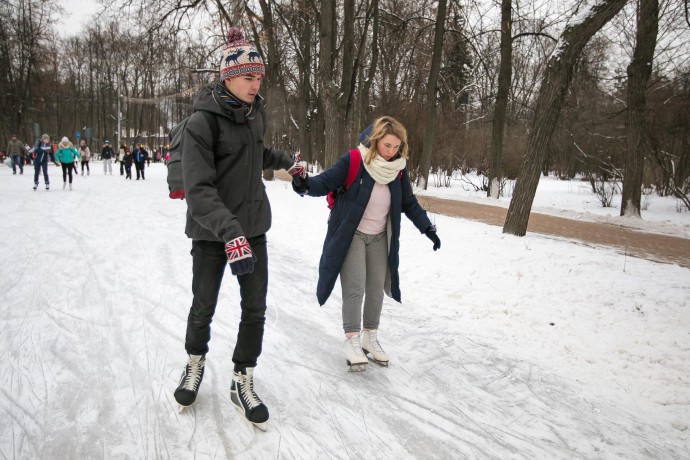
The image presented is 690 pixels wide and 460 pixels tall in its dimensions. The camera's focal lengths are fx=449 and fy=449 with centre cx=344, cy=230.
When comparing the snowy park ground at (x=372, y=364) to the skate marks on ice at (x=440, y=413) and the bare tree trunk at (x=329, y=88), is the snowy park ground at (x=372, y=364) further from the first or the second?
the bare tree trunk at (x=329, y=88)

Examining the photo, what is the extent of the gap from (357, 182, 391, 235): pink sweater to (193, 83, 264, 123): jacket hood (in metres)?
1.17

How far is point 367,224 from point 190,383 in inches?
61.1

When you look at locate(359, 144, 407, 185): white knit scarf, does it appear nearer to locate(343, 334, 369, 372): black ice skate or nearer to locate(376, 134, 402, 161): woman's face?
locate(376, 134, 402, 161): woman's face

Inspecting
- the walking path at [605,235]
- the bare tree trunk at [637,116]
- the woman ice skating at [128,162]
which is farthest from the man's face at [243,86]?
the woman ice skating at [128,162]

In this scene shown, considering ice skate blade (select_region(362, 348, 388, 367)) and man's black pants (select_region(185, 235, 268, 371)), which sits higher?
man's black pants (select_region(185, 235, 268, 371))

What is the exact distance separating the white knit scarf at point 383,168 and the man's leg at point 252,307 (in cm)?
96

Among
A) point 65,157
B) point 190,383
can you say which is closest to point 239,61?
point 190,383

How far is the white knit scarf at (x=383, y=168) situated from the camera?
3.11 metres

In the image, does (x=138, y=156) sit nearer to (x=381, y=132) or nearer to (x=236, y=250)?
(x=381, y=132)

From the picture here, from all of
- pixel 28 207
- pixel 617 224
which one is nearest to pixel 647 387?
pixel 617 224

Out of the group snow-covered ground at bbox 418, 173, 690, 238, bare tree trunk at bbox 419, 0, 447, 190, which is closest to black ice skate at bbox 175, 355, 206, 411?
snow-covered ground at bbox 418, 173, 690, 238

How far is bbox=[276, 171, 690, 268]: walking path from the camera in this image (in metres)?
7.25

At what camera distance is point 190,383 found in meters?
2.67

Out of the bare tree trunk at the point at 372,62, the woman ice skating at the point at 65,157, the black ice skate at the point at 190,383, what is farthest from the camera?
the bare tree trunk at the point at 372,62
